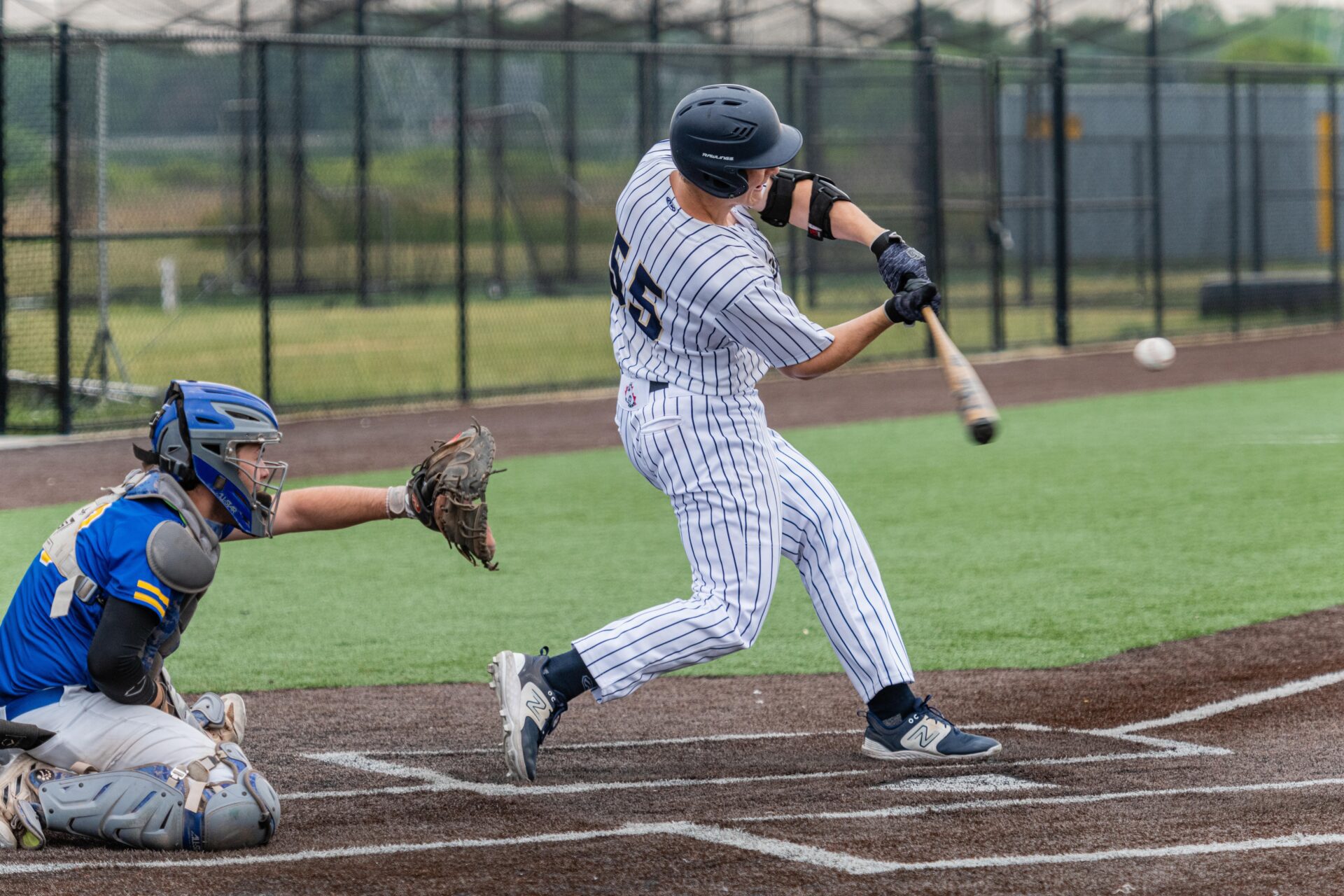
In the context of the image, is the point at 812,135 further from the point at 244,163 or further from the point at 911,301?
the point at 911,301

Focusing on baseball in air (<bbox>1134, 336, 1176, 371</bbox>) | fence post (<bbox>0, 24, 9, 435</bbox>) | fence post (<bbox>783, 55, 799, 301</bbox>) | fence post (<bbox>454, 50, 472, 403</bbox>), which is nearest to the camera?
baseball in air (<bbox>1134, 336, 1176, 371</bbox>)

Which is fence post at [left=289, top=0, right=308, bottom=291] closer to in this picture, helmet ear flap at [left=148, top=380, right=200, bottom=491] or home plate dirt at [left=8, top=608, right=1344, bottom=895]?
home plate dirt at [left=8, top=608, right=1344, bottom=895]

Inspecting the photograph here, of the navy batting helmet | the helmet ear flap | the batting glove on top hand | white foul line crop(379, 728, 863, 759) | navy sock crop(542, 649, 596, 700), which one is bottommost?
white foul line crop(379, 728, 863, 759)

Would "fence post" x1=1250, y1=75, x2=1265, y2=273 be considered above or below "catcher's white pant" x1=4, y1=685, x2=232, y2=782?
above

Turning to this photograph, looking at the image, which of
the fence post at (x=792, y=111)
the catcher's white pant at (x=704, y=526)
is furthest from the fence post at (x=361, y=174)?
the catcher's white pant at (x=704, y=526)

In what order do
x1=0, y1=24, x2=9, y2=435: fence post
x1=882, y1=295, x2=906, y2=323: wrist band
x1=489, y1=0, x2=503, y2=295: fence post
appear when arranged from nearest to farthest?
x1=882, y1=295, x2=906, y2=323: wrist band
x1=0, y1=24, x2=9, y2=435: fence post
x1=489, y1=0, x2=503, y2=295: fence post

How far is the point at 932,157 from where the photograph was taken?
17438mm

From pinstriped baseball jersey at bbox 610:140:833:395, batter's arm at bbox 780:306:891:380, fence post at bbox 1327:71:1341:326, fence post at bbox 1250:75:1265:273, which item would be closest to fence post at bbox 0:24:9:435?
pinstriped baseball jersey at bbox 610:140:833:395

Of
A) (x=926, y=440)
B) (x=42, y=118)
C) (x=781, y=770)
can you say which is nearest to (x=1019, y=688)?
(x=781, y=770)

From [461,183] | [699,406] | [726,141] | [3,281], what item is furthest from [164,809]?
[461,183]

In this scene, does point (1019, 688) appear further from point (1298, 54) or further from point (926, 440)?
point (1298, 54)

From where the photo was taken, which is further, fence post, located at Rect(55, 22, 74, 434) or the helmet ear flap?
fence post, located at Rect(55, 22, 74, 434)

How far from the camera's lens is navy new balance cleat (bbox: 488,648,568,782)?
178 inches

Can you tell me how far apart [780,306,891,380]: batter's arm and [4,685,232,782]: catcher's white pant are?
1.81 meters
